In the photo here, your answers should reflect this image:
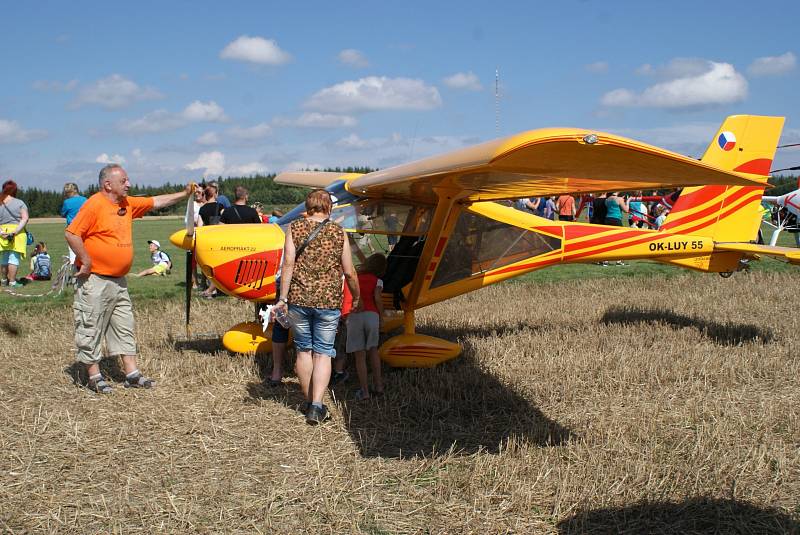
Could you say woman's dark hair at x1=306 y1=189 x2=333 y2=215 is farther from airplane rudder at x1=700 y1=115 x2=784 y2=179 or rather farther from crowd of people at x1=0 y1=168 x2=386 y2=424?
airplane rudder at x1=700 y1=115 x2=784 y2=179

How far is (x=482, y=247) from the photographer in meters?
6.65

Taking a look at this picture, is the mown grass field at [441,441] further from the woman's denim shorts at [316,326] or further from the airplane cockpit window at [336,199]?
the airplane cockpit window at [336,199]

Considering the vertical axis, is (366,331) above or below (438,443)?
above

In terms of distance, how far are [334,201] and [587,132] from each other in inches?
130

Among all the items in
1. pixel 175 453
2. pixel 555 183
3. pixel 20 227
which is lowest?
pixel 175 453

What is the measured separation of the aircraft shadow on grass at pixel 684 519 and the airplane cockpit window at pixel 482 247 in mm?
3373

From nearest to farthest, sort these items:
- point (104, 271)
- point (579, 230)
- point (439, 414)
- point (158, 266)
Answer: point (439, 414), point (104, 271), point (579, 230), point (158, 266)

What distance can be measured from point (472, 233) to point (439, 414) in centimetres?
220

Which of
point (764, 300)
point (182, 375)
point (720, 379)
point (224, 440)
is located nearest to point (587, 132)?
point (224, 440)

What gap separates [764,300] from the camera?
9.62m

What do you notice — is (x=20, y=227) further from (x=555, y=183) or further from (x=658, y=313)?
(x=658, y=313)

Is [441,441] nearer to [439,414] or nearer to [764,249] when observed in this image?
[439,414]

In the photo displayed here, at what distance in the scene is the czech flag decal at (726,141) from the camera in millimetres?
7797

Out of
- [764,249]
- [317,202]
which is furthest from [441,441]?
[764,249]
